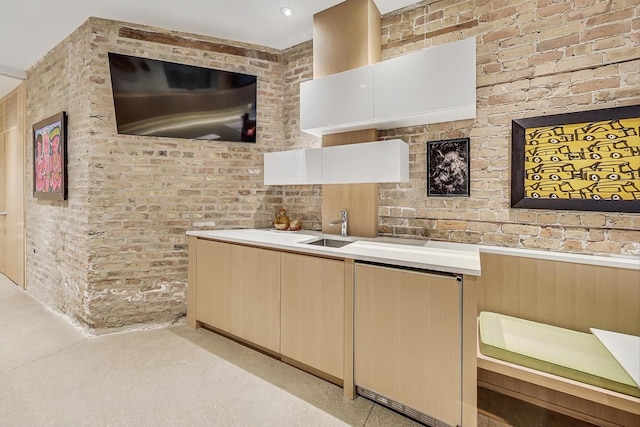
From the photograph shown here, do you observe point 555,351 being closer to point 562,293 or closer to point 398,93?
point 562,293

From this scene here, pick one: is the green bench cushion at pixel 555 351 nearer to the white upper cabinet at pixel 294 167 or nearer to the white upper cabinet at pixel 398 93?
the white upper cabinet at pixel 398 93

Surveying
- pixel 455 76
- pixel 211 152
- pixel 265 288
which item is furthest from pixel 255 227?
pixel 455 76

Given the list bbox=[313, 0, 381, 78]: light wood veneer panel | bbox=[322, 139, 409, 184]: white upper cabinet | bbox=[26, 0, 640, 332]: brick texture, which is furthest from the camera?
bbox=[313, 0, 381, 78]: light wood veneer panel

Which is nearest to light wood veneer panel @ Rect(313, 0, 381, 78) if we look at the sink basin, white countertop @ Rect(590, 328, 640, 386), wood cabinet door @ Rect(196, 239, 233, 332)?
the sink basin

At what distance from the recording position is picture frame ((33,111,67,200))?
130 inches

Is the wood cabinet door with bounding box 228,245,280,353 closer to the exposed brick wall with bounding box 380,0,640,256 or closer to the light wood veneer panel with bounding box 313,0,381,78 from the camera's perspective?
the exposed brick wall with bounding box 380,0,640,256

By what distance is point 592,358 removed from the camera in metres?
1.50

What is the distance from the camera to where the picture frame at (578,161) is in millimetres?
1828

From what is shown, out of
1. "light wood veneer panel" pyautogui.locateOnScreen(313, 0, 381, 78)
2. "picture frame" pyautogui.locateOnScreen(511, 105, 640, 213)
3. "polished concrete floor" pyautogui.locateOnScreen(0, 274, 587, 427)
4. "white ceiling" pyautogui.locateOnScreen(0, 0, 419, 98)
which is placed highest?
"white ceiling" pyautogui.locateOnScreen(0, 0, 419, 98)

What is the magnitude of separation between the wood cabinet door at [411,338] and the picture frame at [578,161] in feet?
3.30

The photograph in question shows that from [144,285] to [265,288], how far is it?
4.76ft

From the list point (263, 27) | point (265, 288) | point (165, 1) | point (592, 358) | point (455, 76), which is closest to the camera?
point (592, 358)

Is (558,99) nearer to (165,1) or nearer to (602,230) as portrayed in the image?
(602,230)

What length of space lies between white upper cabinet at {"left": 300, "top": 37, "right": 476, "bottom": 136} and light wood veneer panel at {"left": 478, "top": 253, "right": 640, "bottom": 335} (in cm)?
110
